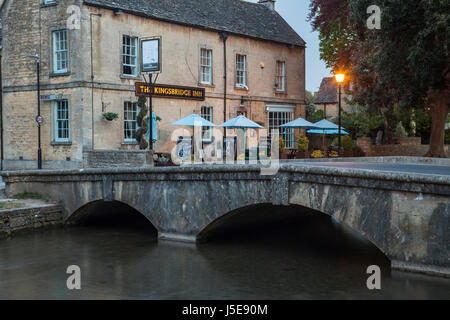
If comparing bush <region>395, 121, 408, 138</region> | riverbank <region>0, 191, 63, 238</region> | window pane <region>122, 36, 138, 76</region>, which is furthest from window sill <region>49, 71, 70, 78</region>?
bush <region>395, 121, 408, 138</region>

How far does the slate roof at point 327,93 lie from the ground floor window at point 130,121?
2644 cm

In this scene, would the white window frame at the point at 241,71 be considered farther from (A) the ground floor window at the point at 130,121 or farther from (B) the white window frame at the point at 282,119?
(A) the ground floor window at the point at 130,121

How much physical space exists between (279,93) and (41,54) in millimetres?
13751

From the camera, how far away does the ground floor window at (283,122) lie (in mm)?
33500

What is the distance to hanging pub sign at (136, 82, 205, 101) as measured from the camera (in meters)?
26.0

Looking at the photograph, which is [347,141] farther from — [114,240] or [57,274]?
[57,274]

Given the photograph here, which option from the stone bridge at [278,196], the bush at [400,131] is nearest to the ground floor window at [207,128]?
the stone bridge at [278,196]

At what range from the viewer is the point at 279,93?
33750 mm

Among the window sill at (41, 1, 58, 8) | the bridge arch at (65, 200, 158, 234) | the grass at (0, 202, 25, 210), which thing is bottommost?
the bridge arch at (65, 200, 158, 234)

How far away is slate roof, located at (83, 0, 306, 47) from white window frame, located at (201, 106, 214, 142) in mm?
4023

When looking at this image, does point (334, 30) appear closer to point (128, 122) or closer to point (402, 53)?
point (402, 53)

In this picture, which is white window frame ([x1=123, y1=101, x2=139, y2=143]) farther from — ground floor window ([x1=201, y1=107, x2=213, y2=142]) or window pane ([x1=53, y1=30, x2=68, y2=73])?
ground floor window ([x1=201, y1=107, x2=213, y2=142])

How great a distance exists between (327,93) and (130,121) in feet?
94.3
